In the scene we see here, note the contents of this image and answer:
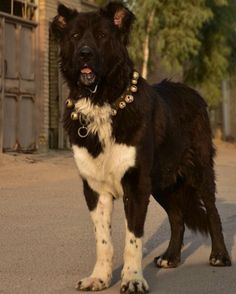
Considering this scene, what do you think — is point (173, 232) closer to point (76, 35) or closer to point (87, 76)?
point (87, 76)

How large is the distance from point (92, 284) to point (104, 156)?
3.32 ft

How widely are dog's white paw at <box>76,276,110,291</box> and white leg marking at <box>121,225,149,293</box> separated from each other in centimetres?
21

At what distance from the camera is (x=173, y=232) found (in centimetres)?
709

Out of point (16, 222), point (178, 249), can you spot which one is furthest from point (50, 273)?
point (16, 222)

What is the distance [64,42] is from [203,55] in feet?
87.6

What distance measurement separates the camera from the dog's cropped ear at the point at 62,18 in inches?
226

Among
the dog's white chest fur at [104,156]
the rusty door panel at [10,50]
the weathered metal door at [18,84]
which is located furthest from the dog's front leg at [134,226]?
the rusty door panel at [10,50]

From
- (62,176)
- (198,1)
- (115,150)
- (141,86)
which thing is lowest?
(62,176)

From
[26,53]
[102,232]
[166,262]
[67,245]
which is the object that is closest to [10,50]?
[26,53]

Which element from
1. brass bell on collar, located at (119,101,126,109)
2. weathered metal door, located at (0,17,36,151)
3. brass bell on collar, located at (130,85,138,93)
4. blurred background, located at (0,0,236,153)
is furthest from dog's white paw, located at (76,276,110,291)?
weathered metal door, located at (0,17,36,151)

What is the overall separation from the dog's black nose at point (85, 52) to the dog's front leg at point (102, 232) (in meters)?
1.12

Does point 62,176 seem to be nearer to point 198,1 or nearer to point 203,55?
point 198,1

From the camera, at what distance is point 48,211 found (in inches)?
416

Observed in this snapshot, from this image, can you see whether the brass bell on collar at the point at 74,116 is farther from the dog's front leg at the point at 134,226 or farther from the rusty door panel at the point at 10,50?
the rusty door panel at the point at 10,50
